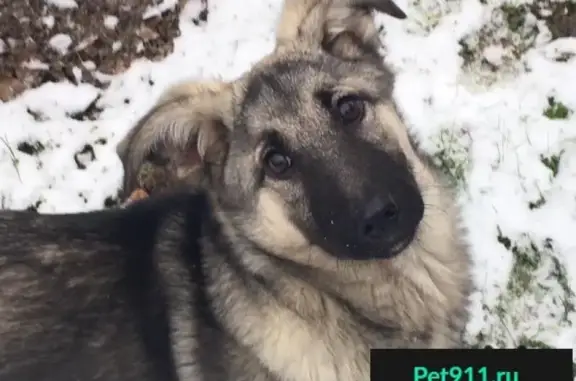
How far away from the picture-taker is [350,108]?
213 cm

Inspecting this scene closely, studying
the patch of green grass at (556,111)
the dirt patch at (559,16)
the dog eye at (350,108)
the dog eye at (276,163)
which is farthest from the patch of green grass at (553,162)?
the dog eye at (276,163)

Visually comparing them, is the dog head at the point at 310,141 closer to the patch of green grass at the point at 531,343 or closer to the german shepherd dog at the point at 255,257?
the german shepherd dog at the point at 255,257

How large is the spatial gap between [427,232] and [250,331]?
599 mm

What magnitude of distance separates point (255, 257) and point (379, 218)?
41cm

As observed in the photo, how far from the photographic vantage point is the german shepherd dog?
2125 millimetres

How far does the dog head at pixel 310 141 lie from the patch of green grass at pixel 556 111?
1112 mm

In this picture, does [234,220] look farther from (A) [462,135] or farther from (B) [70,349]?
(A) [462,135]

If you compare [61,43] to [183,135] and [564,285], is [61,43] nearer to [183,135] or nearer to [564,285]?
[183,135]

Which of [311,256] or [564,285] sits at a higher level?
[311,256]

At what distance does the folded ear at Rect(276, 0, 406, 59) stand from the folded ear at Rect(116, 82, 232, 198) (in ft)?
0.90

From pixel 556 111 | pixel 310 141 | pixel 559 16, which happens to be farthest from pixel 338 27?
pixel 559 16

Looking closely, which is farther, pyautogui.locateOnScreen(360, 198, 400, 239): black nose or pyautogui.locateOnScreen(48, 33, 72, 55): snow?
pyautogui.locateOnScreen(48, 33, 72, 55): snow

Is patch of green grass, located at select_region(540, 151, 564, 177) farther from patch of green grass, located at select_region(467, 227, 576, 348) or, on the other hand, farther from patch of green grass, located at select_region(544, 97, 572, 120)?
patch of green grass, located at select_region(467, 227, 576, 348)

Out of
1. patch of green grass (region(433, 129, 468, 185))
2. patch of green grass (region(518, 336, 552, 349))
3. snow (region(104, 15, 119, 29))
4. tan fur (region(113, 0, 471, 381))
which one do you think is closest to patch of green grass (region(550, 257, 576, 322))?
patch of green grass (region(518, 336, 552, 349))
